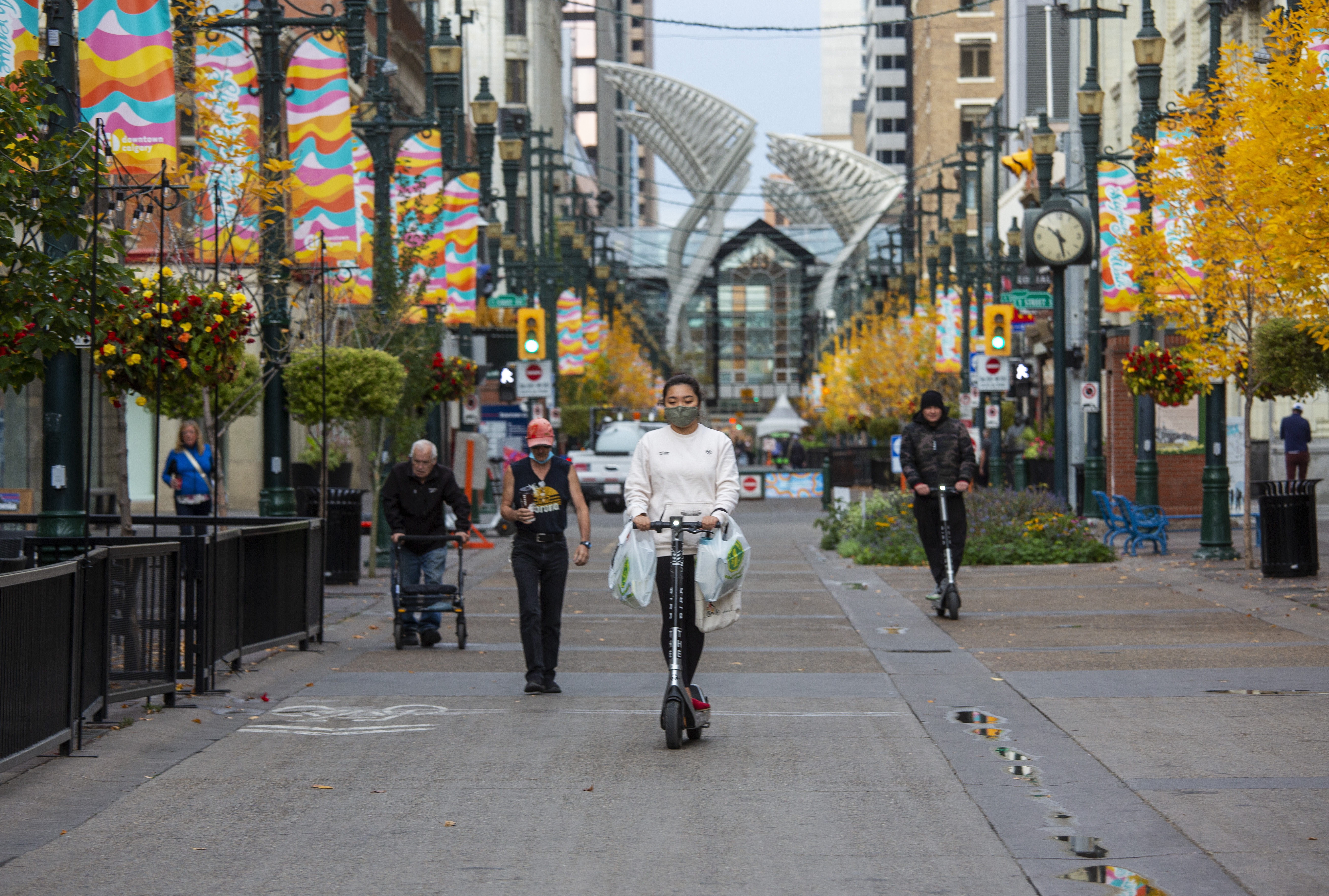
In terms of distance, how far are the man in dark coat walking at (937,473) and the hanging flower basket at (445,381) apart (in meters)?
8.97

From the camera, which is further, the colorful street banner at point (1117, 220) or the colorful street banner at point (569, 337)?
the colorful street banner at point (569, 337)

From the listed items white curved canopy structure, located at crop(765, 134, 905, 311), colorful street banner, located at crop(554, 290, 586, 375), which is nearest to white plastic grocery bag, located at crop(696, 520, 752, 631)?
colorful street banner, located at crop(554, 290, 586, 375)

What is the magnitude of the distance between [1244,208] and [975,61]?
10030 cm

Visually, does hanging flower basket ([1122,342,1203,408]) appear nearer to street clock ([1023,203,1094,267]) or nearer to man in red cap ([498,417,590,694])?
street clock ([1023,203,1094,267])

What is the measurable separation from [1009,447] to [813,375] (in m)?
71.5

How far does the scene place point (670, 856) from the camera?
6492mm

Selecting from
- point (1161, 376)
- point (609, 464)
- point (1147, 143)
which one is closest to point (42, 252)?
point (1147, 143)

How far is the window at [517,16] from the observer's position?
104188 millimetres

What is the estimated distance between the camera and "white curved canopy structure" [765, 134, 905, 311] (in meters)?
150

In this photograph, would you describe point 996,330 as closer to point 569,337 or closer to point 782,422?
point 569,337

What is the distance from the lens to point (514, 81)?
10381 cm

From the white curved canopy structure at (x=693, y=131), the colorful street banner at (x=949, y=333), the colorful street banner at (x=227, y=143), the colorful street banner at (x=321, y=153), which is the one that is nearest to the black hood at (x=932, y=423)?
the colorful street banner at (x=321, y=153)

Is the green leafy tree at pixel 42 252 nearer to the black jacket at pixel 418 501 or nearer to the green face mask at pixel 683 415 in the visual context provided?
the green face mask at pixel 683 415

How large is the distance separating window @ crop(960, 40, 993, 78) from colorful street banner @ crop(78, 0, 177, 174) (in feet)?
351
